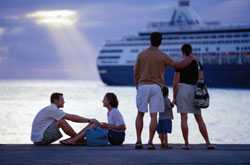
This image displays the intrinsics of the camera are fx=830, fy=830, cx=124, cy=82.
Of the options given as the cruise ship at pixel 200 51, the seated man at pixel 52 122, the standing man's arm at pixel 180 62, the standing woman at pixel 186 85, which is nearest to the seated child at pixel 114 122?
the seated man at pixel 52 122

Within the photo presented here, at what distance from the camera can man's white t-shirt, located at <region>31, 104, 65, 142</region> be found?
904 cm

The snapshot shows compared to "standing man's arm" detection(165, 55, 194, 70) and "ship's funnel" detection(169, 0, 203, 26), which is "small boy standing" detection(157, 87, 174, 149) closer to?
"standing man's arm" detection(165, 55, 194, 70)

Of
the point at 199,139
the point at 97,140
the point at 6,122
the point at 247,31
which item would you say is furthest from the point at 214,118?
the point at 247,31

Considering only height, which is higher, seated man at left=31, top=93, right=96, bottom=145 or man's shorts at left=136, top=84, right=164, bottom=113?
man's shorts at left=136, top=84, right=164, bottom=113

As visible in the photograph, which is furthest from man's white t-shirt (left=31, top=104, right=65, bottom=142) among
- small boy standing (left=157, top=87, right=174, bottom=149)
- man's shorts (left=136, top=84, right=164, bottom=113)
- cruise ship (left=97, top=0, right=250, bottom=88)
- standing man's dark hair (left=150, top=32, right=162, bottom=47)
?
cruise ship (left=97, top=0, right=250, bottom=88)

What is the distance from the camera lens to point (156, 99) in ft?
28.5

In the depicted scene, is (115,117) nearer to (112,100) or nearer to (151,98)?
(112,100)

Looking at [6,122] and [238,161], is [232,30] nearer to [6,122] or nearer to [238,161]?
[6,122]

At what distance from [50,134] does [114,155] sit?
4.88ft

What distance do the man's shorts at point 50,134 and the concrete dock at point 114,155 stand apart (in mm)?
139

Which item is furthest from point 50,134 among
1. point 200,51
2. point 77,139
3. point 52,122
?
point 200,51

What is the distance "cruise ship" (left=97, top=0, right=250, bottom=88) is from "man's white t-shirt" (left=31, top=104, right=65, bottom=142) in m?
65.3

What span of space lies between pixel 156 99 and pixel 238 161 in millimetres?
1687

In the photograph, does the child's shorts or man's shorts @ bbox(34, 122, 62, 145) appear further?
the child's shorts
